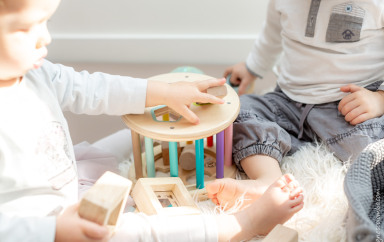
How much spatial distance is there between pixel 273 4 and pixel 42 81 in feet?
1.73

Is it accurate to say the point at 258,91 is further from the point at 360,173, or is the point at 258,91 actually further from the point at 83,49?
the point at 360,173

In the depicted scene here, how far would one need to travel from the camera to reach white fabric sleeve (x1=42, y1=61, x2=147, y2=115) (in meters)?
0.73

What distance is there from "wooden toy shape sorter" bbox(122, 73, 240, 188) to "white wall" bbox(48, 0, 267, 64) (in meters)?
0.31

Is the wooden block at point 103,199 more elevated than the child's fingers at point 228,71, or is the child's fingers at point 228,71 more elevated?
the wooden block at point 103,199

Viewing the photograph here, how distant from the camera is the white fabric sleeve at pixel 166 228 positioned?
2.02ft

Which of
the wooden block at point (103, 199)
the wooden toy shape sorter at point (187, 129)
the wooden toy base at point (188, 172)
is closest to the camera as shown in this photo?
the wooden block at point (103, 199)

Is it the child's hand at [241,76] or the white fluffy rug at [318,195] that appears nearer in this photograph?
the white fluffy rug at [318,195]

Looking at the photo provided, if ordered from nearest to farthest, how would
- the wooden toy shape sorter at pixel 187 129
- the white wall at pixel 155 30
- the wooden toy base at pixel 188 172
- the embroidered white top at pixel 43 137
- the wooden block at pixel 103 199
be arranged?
the wooden block at pixel 103 199, the embroidered white top at pixel 43 137, the wooden toy shape sorter at pixel 187 129, the wooden toy base at pixel 188 172, the white wall at pixel 155 30

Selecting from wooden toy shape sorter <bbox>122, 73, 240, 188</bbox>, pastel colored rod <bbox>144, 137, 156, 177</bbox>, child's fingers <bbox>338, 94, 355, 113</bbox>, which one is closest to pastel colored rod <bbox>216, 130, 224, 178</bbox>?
wooden toy shape sorter <bbox>122, 73, 240, 188</bbox>

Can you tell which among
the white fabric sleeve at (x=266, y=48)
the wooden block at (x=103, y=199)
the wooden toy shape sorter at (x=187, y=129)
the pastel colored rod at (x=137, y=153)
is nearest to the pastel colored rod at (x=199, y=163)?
Answer: the wooden toy shape sorter at (x=187, y=129)

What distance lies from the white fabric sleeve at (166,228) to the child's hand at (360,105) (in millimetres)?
332

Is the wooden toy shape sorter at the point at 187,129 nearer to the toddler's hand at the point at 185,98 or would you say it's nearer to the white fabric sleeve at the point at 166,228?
the toddler's hand at the point at 185,98

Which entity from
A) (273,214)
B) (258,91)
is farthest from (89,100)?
(258,91)

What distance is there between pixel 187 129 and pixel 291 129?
27cm
